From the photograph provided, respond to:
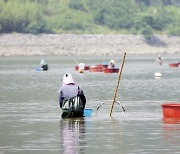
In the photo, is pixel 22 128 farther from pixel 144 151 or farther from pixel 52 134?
pixel 144 151

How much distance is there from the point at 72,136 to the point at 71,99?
635cm

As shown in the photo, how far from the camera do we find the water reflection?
3216cm

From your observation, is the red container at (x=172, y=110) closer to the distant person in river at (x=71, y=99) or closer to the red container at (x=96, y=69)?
the distant person in river at (x=71, y=99)

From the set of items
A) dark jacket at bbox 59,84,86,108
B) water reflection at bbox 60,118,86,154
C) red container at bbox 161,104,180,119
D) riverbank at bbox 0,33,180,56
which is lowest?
water reflection at bbox 60,118,86,154

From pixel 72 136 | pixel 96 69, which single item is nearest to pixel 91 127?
pixel 72 136

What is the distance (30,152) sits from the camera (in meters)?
31.8

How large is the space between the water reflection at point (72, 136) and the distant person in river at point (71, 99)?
403 mm

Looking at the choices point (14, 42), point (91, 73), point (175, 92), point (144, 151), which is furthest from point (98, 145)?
point (14, 42)

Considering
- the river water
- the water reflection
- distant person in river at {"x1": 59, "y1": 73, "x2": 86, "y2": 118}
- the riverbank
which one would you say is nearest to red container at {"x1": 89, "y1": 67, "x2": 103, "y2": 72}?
the river water

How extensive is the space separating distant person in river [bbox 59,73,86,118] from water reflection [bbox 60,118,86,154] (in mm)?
403

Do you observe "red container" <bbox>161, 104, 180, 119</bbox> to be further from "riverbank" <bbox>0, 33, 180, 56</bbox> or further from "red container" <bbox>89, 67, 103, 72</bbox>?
"riverbank" <bbox>0, 33, 180, 56</bbox>

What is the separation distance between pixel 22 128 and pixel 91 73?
65686 millimetres

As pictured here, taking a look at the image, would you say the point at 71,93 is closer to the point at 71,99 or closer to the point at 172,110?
the point at 71,99

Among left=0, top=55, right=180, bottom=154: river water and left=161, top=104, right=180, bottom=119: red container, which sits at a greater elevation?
left=161, top=104, right=180, bottom=119: red container
